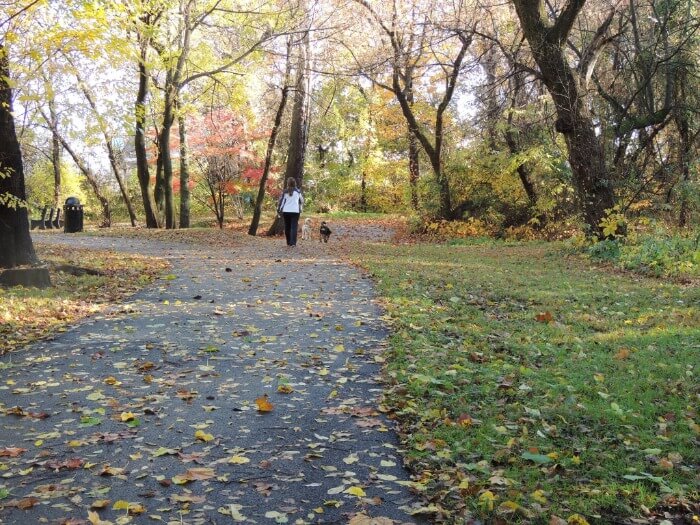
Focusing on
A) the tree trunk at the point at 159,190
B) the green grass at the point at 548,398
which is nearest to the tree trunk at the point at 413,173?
the tree trunk at the point at 159,190

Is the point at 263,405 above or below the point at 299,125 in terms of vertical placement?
below

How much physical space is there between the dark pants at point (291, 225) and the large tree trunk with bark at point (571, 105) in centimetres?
646

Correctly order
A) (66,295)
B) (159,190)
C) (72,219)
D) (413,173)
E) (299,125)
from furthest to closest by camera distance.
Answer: (159,190)
(413,173)
(72,219)
(299,125)
(66,295)

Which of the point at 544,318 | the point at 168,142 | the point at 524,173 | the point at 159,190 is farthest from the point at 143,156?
the point at 544,318

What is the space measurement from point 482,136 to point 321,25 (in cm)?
654

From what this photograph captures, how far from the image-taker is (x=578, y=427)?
13.2 ft

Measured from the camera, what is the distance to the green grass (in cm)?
324

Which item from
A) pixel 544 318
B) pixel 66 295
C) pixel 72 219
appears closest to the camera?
pixel 544 318

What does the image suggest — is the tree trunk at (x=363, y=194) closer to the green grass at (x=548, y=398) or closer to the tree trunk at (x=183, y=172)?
the tree trunk at (x=183, y=172)

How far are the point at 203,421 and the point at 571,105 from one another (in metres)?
11.2

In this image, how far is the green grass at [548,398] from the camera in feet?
10.6

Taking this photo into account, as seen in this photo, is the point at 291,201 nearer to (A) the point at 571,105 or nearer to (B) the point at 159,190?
(A) the point at 571,105

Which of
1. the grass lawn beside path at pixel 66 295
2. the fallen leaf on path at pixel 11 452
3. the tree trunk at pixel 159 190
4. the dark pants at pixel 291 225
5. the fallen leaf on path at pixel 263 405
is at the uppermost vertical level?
the tree trunk at pixel 159 190

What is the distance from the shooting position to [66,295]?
8.41m
